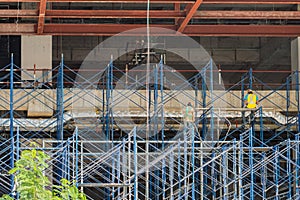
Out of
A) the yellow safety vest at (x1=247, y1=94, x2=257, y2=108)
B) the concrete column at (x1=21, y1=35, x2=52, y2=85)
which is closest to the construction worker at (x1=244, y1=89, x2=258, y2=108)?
Result: the yellow safety vest at (x1=247, y1=94, x2=257, y2=108)

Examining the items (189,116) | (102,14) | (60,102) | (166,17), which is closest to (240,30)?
(166,17)

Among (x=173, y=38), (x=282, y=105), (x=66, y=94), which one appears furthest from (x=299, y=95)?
(x=173, y=38)

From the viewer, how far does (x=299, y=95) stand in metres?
26.0

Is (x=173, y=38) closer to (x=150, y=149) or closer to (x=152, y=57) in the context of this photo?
(x=152, y=57)

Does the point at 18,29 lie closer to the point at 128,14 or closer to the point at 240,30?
the point at 128,14

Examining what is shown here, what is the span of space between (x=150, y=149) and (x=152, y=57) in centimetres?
555

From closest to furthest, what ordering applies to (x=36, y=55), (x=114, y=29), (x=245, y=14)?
(x=245, y=14)
(x=114, y=29)
(x=36, y=55)

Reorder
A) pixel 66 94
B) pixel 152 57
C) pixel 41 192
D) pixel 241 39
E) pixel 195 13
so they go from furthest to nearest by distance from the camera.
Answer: pixel 241 39
pixel 152 57
pixel 66 94
pixel 195 13
pixel 41 192

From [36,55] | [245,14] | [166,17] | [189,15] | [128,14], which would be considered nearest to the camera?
[189,15]

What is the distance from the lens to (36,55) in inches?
1133

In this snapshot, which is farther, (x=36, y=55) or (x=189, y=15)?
(x=36, y=55)

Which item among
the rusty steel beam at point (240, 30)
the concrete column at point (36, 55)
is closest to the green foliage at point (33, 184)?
the rusty steel beam at point (240, 30)

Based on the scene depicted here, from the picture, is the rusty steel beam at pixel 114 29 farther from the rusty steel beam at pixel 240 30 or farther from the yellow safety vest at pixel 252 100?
the yellow safety vest at pixel 252 100

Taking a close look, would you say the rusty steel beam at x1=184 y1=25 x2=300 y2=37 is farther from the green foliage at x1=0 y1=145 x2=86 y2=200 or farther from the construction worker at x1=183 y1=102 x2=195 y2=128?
the green foliage at x1=0 y1=145 x2=86 y2=200
